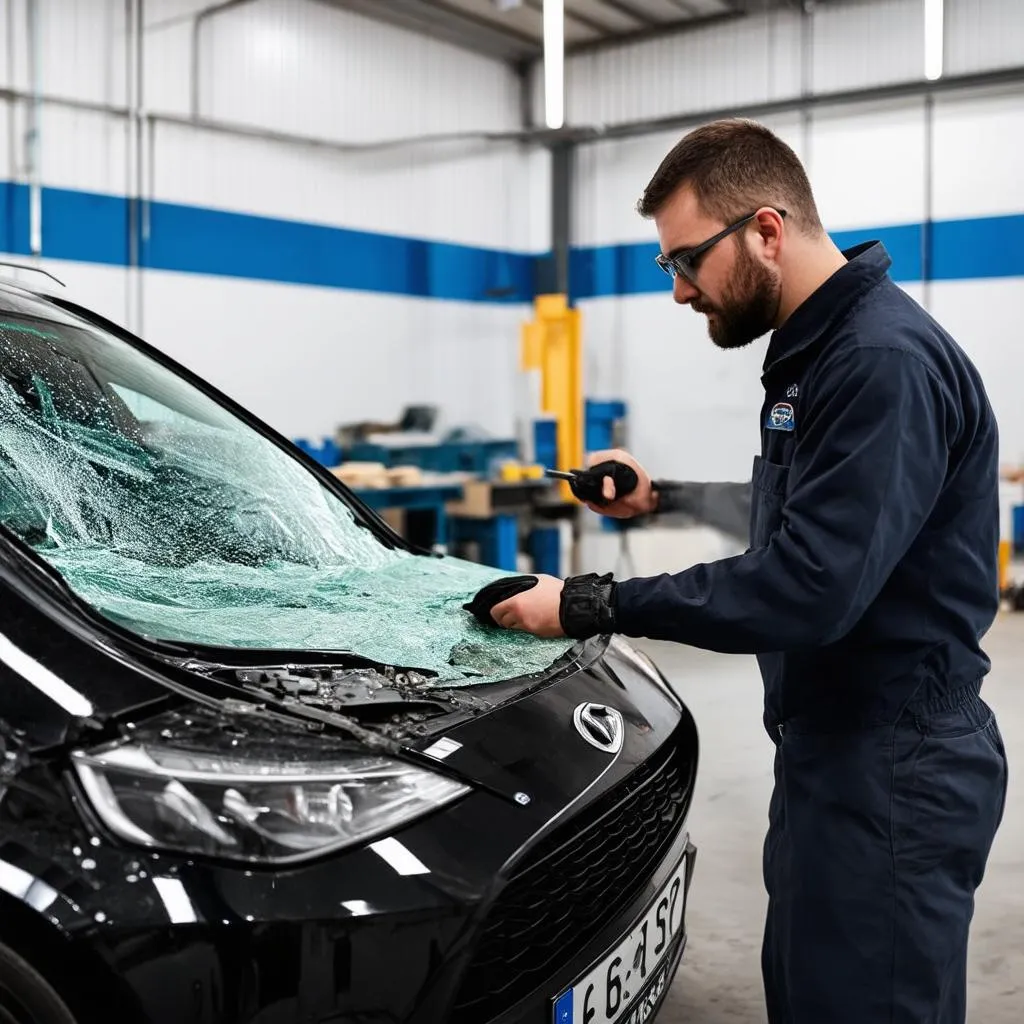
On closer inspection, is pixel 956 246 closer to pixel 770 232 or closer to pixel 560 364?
pixel 560 364

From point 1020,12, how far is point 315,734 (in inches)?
287

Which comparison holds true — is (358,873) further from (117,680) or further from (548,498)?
(548,498)

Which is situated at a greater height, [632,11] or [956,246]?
[632,11]

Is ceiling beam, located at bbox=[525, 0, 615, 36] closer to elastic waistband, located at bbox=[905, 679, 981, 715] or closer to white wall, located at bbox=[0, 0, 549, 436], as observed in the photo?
white wall, located at bbox=[0, 0, 549, 436]

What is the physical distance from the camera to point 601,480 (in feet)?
5.72

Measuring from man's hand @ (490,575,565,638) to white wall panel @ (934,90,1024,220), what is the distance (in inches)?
265

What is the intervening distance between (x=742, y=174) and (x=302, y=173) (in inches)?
252

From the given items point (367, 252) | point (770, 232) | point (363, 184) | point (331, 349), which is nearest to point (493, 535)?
point (331, 349)

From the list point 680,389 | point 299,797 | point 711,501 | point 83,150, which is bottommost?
point 299,797

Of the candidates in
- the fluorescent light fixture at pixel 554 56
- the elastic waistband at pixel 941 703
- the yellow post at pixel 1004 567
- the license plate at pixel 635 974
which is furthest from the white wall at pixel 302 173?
the elastic waistband at pixel 941 703

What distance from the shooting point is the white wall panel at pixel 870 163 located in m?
7.24

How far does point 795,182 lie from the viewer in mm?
1269

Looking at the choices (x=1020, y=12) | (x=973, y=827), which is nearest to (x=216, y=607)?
(x=973, y=827)

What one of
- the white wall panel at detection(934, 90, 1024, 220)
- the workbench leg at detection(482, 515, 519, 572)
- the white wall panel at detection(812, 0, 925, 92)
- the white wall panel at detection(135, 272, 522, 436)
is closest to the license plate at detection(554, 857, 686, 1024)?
the workbench leg at detection(482, 515, 519, 572)
